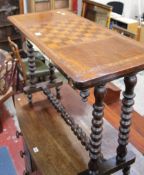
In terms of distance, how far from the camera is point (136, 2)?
547 cm

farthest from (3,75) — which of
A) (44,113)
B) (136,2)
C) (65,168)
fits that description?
(136,2)

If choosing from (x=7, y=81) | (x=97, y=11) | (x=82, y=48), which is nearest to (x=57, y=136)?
(x=82, y=48)

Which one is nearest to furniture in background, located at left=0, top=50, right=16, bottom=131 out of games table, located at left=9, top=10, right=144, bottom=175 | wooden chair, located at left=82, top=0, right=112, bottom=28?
games table, located at left=9, top=10, right=144, bottom=175

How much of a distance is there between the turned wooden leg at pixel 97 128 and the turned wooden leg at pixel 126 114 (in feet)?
0.41

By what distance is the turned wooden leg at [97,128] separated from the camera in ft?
3.07

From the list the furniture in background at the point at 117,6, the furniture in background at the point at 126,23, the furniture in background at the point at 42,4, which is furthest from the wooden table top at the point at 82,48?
the furniture in background at the point at 117,6

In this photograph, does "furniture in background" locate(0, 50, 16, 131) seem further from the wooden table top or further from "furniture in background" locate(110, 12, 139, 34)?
"furniture in background" locate(110, 12, 139, 34)

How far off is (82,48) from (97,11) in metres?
3.22

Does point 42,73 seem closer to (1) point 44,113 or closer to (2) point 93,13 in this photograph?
(2) point 93,13

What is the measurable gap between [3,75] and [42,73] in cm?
58

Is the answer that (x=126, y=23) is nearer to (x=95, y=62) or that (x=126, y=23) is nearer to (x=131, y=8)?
(x=131, y=8)

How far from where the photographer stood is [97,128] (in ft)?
3.23

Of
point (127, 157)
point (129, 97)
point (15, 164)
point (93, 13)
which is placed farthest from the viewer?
point (93, 13)

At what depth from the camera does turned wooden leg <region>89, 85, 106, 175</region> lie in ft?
3.07
